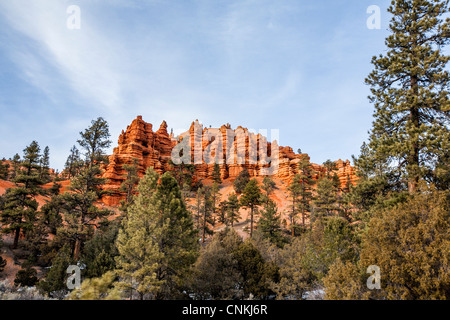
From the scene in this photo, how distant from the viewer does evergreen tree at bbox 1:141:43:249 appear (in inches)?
1072

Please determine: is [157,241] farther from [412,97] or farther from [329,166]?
[329,166]

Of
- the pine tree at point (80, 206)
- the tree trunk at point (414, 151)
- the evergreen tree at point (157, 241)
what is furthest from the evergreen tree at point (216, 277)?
the tree trunk at point (414, 151)

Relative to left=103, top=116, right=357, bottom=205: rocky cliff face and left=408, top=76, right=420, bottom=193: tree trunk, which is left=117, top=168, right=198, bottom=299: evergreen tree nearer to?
left=408, top=76, right=420, bottom=193: tree trunk

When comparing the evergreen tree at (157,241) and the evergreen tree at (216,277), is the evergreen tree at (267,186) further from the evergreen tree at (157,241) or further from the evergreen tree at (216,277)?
the evergreen tree at (157,241)

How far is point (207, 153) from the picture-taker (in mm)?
90688

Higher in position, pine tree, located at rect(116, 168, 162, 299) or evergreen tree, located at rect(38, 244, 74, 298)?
pine tree, located at rect(116, 168, 162, 299)

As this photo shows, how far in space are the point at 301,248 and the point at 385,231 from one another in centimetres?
1470

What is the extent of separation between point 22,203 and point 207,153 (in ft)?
212

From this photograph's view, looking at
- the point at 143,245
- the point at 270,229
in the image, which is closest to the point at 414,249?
the point at 143,245

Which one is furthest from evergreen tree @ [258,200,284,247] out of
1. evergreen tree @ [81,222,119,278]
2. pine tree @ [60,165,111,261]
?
pine tree @ [60,165,111,261]

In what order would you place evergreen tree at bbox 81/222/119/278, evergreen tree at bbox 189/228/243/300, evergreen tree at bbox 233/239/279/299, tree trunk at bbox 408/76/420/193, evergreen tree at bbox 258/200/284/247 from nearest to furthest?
tree trunk at bbox 408/76/420/193, evergreen tree at bbox 189/228/243/300, evergreen tree at bbox 233/239/279/299, evergreen tree at bbox 81/222/119/278, evergreen tree at bbox 258/200/284/247

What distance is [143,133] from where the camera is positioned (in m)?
74.9

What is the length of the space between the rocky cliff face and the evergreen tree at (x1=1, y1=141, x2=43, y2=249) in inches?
1098
